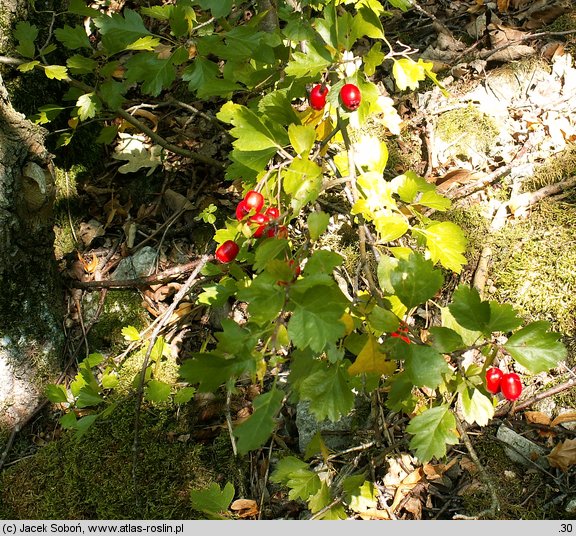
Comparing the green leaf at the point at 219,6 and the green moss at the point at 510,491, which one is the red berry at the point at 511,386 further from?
the green leaf at the point at 219,6

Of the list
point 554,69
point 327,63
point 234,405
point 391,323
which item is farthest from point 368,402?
point 554,69

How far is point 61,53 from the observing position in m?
2.67

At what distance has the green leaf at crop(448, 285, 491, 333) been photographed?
1.26 metres

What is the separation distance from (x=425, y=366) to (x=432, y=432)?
0.64 ft

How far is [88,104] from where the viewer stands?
2283 millimetres

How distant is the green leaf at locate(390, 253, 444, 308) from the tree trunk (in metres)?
1.57

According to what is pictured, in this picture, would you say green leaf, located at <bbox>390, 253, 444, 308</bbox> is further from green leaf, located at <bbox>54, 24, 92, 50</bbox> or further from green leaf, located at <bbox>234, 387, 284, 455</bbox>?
green leaf, located at <bbox>54, 24, 92, 50</bbox>

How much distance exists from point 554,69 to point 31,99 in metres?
2.44

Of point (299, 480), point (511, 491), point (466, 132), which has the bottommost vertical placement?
point (511, 491)

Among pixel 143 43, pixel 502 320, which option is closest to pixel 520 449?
pixel 502 320

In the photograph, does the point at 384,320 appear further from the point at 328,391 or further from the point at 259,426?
the point at 259,426

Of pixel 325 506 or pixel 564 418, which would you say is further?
pixel 564 418

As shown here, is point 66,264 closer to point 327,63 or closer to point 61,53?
point 61,53

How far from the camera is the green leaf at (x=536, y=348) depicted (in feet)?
4.16
